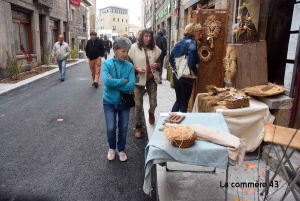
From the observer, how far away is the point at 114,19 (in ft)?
311

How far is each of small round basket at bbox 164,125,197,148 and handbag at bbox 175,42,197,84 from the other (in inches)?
78.7

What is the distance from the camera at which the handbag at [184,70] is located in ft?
13.5

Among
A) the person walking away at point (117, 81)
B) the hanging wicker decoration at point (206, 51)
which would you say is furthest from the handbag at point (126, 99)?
the hanging wicker decoration at point (206, 51)

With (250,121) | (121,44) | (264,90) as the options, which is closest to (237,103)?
(250,121)

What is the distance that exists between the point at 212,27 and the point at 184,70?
139cm

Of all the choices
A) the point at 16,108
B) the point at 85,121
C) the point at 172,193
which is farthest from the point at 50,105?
the point at 172,193

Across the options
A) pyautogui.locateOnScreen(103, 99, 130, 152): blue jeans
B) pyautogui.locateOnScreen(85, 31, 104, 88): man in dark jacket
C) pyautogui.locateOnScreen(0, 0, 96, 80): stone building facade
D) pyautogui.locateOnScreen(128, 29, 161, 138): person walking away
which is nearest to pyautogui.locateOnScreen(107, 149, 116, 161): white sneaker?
pyautogui.locateOnScreen(103, 99, 130, 152): blue jeans

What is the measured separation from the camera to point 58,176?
321cm

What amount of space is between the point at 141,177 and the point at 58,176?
104 cm

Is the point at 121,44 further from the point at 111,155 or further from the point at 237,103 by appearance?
the point at 237,103

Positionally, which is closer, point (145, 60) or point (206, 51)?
point (145, 60)

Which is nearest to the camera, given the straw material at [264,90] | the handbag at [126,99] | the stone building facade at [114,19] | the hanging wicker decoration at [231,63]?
the handbag at [126,99]

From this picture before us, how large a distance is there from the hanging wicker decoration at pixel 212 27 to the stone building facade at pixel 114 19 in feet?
301

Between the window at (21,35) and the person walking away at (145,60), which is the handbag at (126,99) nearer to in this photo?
the person walking away at (145,60)
